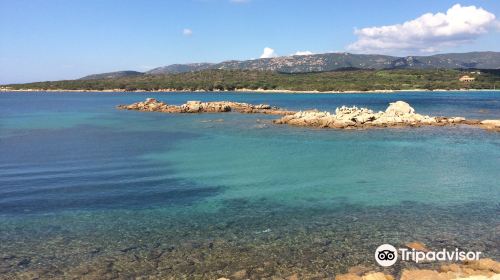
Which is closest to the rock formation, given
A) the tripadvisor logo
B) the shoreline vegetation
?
the tripadvisor logo

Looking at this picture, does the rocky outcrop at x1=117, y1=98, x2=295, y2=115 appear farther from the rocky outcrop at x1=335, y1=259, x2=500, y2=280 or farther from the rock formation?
the rocky outcrop at x1=335, y1=259, x2=500, y2=280

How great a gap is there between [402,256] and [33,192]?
18729 mm

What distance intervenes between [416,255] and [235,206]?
28.1 ft

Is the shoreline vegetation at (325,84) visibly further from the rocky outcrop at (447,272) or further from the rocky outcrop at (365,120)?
the rocky outcrop at (447,272)

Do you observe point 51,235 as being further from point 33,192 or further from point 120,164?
point 120,164

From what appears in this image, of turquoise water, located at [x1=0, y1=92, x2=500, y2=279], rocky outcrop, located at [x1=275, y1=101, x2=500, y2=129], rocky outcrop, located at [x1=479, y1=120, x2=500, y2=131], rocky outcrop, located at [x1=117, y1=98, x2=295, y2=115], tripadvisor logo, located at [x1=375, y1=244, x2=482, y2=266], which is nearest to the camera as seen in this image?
tripadvisor logo, located at [x1=375, y1=244, x2=482, y2=266]

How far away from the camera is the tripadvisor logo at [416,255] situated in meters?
13.8

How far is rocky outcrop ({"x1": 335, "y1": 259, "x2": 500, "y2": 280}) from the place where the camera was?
39.4 ft

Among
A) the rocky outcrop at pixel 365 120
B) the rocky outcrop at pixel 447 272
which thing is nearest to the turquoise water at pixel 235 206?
the rocky outcrop at pixel 447 272

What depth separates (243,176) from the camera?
1018 inches

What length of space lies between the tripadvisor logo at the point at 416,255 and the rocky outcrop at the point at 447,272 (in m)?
0.64

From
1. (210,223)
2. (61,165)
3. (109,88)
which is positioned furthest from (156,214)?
(109,88)

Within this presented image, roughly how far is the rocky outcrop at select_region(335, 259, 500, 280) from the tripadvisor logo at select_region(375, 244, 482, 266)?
25.1 inches

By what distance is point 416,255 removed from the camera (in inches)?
553
